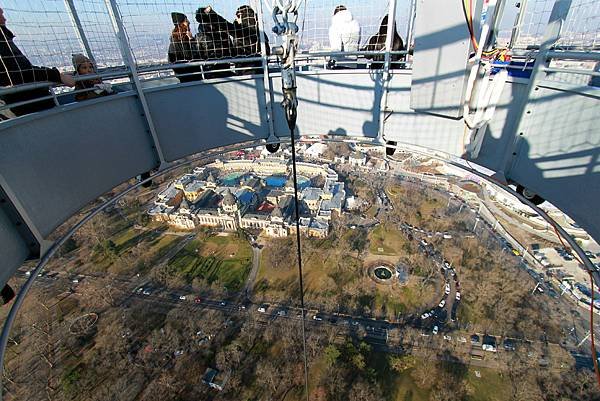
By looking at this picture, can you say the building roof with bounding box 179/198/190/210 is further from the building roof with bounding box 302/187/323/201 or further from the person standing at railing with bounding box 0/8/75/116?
the person standing at railing with bounding box 0/8/75/116

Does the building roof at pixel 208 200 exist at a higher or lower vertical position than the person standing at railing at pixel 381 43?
lower

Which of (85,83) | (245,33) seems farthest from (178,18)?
(85,83)

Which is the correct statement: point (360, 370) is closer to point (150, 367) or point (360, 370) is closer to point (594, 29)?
point (150, 367)

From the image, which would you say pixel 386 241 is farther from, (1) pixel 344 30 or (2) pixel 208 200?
(1) pixel 344 30

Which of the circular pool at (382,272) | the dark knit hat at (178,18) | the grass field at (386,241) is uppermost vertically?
the dark knit hat at (178,18)

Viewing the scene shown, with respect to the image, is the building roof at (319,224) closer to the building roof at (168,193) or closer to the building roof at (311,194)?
the building roof at (311,194)

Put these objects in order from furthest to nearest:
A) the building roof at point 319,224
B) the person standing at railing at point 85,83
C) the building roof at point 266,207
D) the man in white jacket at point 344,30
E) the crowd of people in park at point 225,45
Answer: the building roof at point 266,207, the building roof at point 319,224, the man in white jacket at point 344,30, the crowd of people in park at point 225,45, the person standing at railing at point 85,83

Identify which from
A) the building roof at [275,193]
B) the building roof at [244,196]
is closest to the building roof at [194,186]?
the building roof at [244,196]
